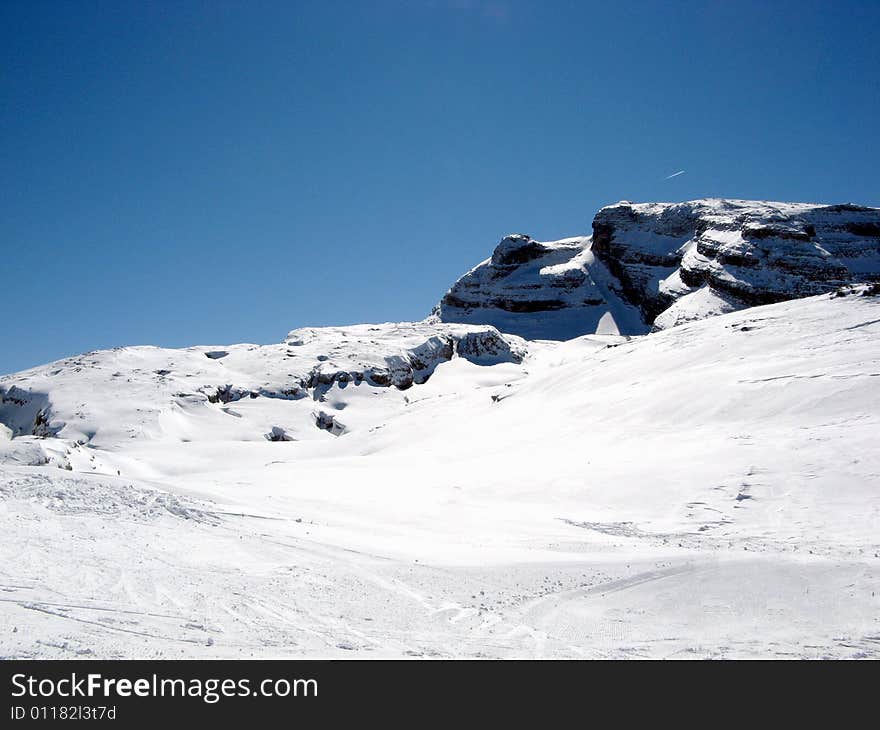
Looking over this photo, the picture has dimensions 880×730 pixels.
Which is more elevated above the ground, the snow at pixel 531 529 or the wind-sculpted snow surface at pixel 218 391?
the wind-sculpted snow surface at pixel 218 391

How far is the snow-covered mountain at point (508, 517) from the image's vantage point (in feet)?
22.6

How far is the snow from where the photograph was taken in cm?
679

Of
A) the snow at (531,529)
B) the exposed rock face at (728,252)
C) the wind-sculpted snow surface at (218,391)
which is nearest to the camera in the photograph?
the snow at (531,529)

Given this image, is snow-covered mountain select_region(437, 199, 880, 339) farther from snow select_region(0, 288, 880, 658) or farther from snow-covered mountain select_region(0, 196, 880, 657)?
snow select_region(0, 288, 880, 658)

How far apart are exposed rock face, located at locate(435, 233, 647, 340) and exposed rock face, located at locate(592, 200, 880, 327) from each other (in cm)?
400

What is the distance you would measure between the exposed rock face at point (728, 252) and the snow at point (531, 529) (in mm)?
45615

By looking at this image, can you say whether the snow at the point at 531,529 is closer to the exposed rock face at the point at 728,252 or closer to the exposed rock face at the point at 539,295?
the exposed rock face at the point at 728,252

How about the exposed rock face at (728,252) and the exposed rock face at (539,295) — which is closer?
the exposed rock face at (728,252)

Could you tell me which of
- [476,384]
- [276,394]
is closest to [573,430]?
[276,394]

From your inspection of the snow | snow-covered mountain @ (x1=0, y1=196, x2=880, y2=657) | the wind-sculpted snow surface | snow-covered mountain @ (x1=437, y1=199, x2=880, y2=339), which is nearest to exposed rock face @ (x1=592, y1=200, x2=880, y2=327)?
snow-covered mountain @ (x1=437, y1=199, x2=880, y2=339)

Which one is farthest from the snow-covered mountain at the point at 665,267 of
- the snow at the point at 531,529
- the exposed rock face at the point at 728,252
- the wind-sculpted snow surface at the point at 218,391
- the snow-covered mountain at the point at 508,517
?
the snow at the point at 531,529

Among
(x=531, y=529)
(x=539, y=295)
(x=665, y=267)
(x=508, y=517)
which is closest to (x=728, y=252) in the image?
(x=665, y=267)

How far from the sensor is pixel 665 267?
95.6 m

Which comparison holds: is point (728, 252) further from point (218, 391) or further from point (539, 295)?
point (218, 391)
